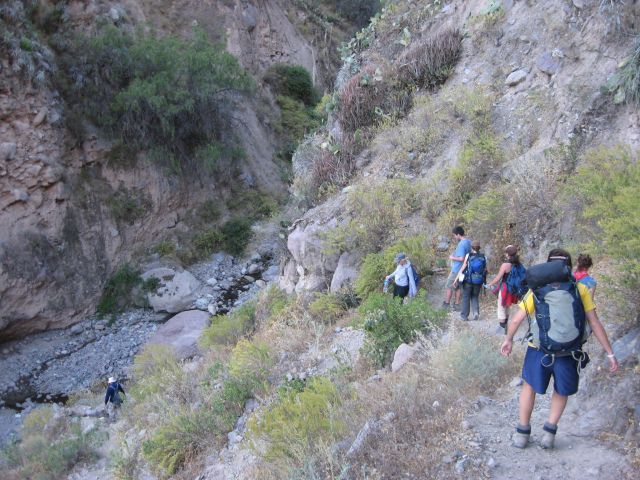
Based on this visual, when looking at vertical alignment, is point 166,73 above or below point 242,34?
below

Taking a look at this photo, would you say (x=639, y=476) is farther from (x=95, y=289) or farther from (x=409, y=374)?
(x=95, y=289)

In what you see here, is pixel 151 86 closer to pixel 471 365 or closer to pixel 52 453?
pixel 52 453

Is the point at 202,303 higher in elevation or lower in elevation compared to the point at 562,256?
lower

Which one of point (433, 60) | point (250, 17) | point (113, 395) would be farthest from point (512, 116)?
point (250, 17)

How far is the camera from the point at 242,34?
22.5 metres

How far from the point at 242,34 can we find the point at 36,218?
475 inches

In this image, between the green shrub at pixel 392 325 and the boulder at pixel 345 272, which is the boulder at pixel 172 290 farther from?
the green shrub at pixel 392 325

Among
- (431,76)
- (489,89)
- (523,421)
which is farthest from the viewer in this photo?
(431,76)

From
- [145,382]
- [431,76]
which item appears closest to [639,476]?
[145,382]

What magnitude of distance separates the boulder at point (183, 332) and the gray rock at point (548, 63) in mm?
8816

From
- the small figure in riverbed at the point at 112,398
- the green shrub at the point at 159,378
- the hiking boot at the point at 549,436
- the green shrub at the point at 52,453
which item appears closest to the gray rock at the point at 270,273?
the green shrub at the point at 159,378

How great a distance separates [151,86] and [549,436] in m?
14.6

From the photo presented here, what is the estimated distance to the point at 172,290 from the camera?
1534cm

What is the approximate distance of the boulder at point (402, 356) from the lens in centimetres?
553
